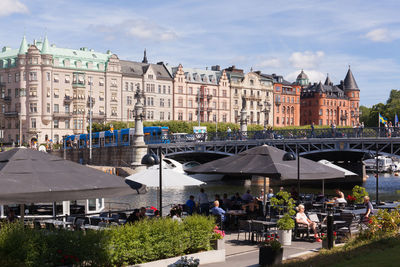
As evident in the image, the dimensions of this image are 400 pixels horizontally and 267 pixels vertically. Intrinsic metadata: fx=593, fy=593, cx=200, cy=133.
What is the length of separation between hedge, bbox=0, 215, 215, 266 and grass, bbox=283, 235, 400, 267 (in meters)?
2.33

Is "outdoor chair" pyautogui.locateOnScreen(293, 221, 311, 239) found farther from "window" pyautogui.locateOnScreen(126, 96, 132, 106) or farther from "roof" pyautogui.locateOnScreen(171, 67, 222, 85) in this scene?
"roof" pyautogui.locateOnScreen(171, 67, 222, 85)

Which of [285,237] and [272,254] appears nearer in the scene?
[272,254]

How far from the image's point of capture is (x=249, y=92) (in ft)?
398

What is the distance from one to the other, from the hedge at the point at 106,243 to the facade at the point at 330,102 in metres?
127

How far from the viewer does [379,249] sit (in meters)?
12.9

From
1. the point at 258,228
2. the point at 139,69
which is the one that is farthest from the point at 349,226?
the point at 139,69

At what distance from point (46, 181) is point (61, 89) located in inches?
3523

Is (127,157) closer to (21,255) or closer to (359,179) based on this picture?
(359,179)

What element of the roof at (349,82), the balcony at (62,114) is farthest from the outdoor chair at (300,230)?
the roof at (349,82)

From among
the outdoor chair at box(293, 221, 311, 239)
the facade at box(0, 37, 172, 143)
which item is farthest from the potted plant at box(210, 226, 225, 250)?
the facade at box(0, 37, 172, 143)

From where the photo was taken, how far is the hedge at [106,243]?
10.4m

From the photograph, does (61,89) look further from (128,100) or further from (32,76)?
(128,100)

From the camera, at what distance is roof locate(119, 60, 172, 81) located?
105312 millimetres

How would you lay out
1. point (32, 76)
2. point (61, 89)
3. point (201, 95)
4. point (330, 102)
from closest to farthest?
point (32, 76), point (61, 89), point (201, 95), point (330, 102)
